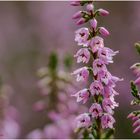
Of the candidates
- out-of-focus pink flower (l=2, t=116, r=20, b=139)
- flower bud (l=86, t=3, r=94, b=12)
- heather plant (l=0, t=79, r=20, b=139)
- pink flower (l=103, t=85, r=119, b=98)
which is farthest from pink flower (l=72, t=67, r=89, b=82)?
out-of-focus pink flower (l=2, t=116, r=20, b=139)

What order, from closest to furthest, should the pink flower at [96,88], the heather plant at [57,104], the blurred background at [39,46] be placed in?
1. the pink flower at [96,88]
2. the heather plant at [57,104]
3. the blurred background at [39,46]

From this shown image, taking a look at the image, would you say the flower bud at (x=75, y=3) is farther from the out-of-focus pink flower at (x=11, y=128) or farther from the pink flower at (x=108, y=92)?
the out-of-focus pink flower at (x=11, y=128)

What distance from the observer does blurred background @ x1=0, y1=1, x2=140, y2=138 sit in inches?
280

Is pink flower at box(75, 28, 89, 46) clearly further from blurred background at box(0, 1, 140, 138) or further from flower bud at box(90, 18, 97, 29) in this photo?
blurred background at box(0, 1, 140, 138)

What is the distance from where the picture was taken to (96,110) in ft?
9.40

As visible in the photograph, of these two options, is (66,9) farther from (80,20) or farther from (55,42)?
(80,20)

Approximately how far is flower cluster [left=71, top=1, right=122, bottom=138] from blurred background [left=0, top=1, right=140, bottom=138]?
1594 millimetres

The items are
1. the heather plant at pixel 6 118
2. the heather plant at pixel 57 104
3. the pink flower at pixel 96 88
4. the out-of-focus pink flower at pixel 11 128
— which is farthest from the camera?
the out-of-focus pink flower at pixel 11 128

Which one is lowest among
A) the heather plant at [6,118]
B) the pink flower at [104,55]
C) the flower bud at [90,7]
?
the pink flower at [104,55]

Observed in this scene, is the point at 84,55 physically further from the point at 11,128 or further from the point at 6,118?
the point at 11,128

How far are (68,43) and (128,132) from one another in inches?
159

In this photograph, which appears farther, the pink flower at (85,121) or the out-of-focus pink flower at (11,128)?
the out-of-focus pink flower at (11,128)

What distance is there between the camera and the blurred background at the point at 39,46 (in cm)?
712

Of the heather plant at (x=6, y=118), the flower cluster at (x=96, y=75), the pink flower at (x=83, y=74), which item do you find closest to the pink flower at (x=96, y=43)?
the flower cluster at (x=96, y=75)
